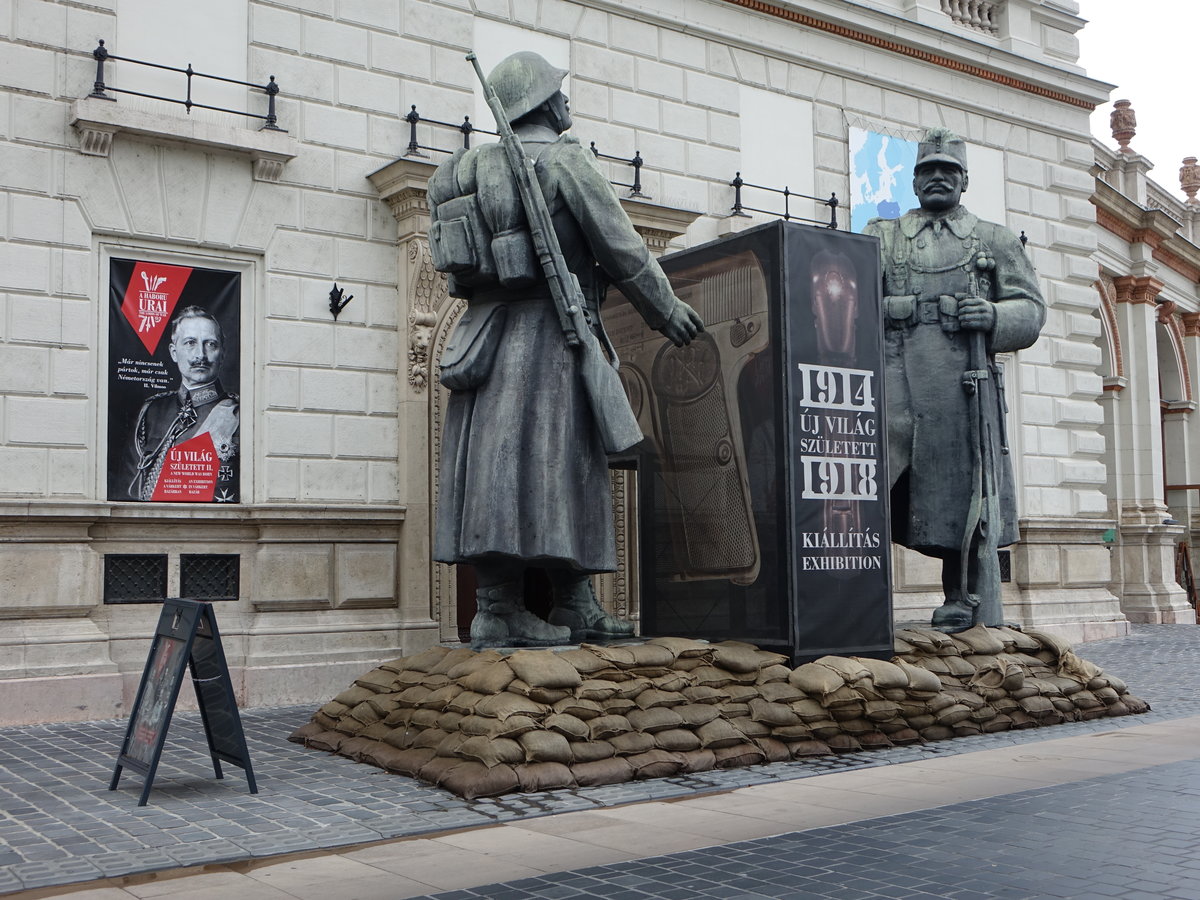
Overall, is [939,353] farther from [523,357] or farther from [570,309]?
[523,357]

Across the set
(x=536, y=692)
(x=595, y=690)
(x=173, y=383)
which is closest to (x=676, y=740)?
(x=595, y=690)

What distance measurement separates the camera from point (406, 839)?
555 centimetres

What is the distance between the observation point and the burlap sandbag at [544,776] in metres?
6.46

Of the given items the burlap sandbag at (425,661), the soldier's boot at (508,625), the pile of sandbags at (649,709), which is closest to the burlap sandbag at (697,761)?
the pile of sandbags at (649,709)

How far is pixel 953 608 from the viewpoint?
942cm

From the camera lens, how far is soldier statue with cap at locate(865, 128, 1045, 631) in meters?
9.24

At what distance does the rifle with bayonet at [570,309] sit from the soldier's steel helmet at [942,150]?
11.2 ft

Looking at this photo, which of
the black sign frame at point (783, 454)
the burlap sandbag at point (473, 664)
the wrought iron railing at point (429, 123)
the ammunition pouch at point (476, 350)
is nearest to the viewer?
the burlap sandbag at point (473, 664)

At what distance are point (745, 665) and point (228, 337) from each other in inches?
228

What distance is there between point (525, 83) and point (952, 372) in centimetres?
370

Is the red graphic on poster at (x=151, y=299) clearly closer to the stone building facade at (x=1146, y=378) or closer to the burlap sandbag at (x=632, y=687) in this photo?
the burlap sandbag at (x=632, y=687)

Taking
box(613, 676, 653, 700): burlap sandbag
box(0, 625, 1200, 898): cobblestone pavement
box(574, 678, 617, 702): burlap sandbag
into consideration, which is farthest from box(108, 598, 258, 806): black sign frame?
box(613, 676, 653, 700): burlap sandbag

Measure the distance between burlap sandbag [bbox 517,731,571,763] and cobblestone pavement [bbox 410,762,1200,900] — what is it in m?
1.47

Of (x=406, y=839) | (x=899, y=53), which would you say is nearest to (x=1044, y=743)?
(x=406, y=839)
